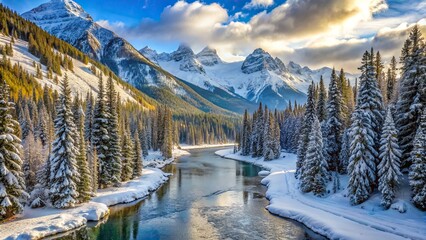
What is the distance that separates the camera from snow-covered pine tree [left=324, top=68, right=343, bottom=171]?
50.5 m

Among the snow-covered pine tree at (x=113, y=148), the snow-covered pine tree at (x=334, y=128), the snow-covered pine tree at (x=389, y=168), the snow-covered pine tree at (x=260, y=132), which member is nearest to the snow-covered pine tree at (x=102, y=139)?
the snow-covered pine tree at (x=113, y=148)

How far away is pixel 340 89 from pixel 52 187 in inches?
1783

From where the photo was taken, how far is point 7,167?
31828 millimetres

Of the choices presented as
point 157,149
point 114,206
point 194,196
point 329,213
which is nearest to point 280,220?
point 329,213

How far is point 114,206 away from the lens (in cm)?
4322

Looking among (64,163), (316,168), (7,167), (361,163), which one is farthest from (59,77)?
(361,163)

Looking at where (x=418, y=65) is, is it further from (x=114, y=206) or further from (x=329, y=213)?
(x=114, y=206)

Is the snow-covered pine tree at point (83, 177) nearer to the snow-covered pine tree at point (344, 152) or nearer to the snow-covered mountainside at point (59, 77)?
the snow-covered pine tree at point (344, 152)

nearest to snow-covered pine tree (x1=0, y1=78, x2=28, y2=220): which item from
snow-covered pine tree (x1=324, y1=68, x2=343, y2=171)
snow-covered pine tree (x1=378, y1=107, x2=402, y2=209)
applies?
snow-covered pine tree (x1=378, y1=107, x2=402, y2=209)

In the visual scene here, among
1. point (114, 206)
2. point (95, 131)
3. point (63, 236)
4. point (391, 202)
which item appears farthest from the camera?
point (95, 131)

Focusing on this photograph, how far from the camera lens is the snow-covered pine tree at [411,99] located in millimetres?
37031

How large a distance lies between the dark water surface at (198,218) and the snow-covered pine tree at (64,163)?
19.0ft

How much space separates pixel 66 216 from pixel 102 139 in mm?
17699

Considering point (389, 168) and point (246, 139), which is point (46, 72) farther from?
point (389, 168)
